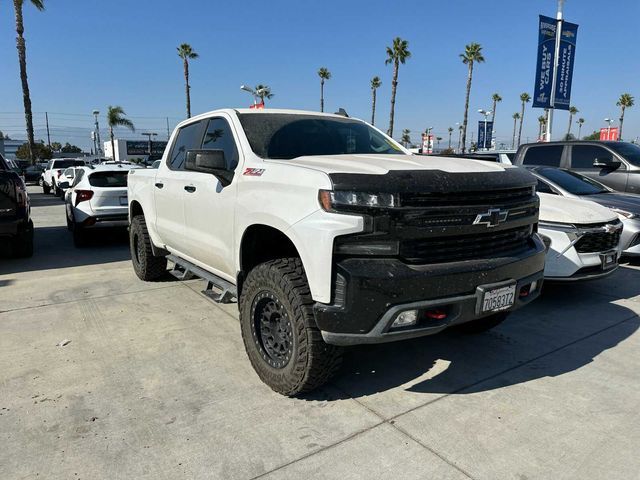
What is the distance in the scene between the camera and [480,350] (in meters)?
4.04

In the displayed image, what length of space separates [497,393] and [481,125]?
2224 inches

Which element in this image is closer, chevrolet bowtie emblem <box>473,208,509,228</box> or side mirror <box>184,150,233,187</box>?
chevrolet bowtie emblem <box>473,208,509,228</box>

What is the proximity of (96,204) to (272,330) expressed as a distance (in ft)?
21.4

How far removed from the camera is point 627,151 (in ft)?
29.1

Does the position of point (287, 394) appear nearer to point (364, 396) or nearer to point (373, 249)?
point (364, 396)

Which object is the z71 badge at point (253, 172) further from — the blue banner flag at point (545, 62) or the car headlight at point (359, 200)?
the blue banner flag at point (545, 62)

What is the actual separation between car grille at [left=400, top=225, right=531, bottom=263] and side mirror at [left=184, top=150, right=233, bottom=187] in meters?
1.55

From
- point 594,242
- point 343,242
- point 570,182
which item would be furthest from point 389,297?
point 570,182

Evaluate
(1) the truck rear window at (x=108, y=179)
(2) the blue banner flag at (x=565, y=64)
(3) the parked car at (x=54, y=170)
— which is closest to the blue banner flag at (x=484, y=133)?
(2) the blue banner flag at (x=565, y=64)

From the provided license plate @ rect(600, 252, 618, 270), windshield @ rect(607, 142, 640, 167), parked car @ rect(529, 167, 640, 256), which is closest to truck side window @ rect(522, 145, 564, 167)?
windshield @ rect(607, 142, 640, 167)

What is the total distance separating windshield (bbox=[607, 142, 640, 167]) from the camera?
28.6 ft

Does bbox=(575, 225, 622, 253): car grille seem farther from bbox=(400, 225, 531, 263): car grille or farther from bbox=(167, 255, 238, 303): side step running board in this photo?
bbox=(167, 255, 238, 303): side step running board

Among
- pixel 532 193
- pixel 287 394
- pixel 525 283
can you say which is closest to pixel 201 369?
pixel 287 394

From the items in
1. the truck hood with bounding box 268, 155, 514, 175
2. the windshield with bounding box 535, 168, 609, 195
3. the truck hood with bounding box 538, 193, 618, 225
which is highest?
the truck hood with bounding box 268, 155, 514, 175
